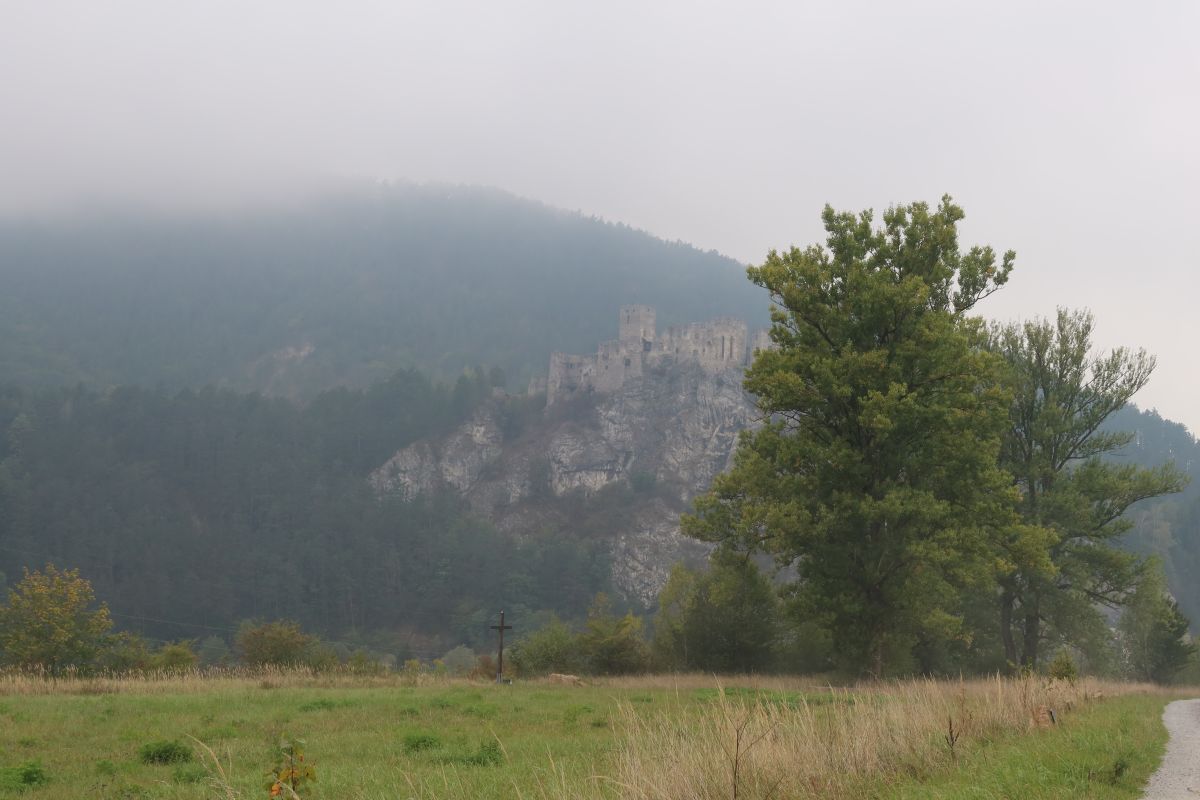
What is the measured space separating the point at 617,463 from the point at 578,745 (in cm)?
13158

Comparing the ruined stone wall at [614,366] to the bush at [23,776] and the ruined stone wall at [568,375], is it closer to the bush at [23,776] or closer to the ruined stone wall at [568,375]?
the ruined stone wall at [568,375]

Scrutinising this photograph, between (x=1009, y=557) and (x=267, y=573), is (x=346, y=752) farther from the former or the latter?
(x=267, y=573)

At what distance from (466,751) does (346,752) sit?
162cm

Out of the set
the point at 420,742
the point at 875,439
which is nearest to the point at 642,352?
the point at 875,439

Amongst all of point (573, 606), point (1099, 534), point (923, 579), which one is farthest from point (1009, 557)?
point (573, 606)

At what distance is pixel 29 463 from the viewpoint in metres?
144

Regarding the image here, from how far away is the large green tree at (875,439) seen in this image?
59.8 feet

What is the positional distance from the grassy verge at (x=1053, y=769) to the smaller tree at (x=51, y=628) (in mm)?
30165

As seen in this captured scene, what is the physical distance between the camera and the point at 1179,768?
7906mm

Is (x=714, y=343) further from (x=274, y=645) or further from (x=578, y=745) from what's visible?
(x=578, y=745)

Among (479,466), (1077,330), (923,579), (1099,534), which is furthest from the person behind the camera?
(479,466)

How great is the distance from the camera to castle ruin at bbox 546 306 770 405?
142750 millimetres

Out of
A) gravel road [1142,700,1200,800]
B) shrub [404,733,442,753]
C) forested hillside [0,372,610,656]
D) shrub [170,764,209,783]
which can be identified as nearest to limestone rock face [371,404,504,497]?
forested hillside [0,372,610,656]

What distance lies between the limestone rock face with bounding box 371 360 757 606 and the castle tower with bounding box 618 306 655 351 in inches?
229
